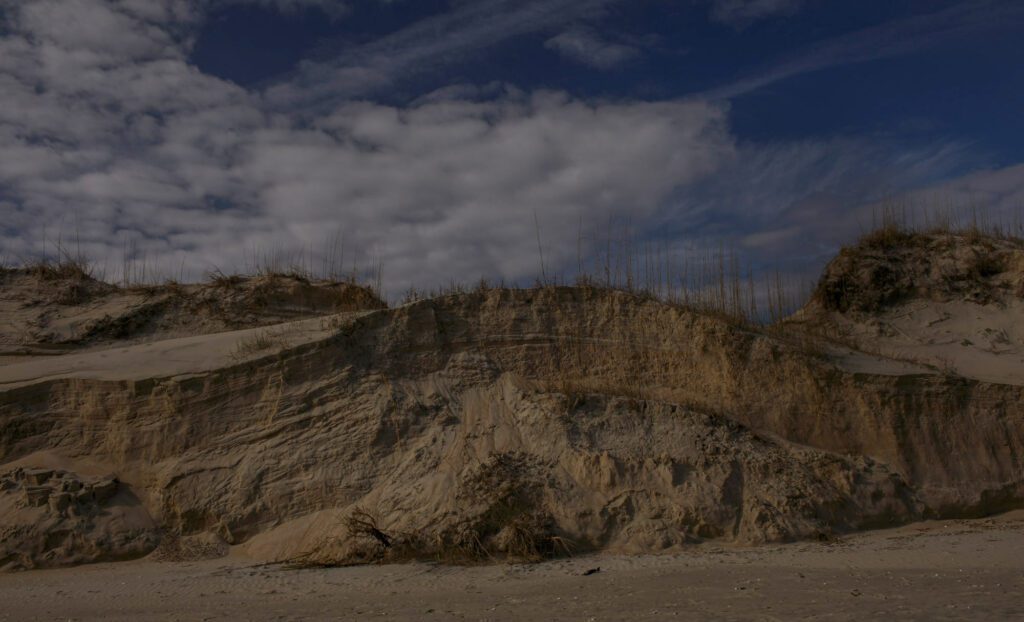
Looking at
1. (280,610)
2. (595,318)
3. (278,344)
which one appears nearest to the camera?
(280,610)

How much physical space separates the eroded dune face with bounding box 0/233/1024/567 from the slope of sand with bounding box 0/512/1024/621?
636 mm

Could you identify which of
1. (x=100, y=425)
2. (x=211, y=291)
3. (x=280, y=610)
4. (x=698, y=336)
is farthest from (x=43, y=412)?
(x=698, y=336)

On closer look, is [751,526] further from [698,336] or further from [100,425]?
[100,425]

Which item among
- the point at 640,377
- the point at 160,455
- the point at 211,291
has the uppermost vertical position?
the point at 211,291

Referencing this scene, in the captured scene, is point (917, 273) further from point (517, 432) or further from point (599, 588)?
point (599, 588)

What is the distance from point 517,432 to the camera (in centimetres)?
1047

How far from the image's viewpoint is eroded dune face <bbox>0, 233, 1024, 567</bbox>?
369 inches

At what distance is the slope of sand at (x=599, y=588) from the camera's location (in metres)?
6.20

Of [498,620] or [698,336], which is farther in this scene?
[698,336]

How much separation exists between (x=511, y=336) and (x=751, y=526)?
14.4ft

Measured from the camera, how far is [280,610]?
22.2ft

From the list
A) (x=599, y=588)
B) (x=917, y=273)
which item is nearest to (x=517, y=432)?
(x=599, y=588)

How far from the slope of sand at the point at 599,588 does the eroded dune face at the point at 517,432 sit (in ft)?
2.09

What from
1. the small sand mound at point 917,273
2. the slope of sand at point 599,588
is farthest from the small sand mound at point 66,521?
the small sand mound at point 917,273
